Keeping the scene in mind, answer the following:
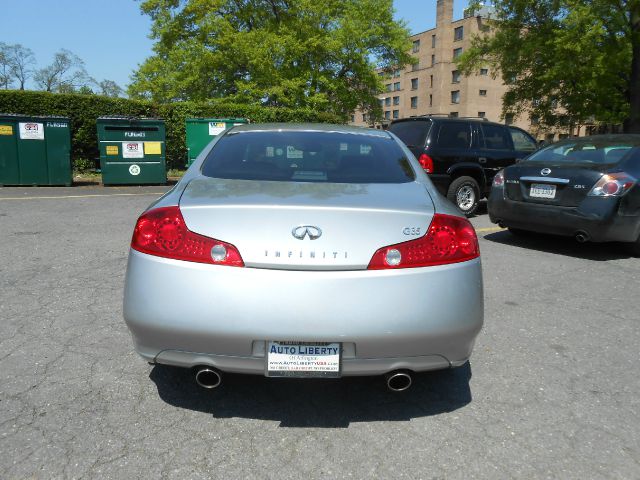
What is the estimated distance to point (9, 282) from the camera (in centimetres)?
445

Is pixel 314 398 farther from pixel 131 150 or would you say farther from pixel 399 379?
pixel 131 150

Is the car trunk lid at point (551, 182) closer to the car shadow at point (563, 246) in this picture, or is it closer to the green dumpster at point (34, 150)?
the car shadow at point (563, 246)

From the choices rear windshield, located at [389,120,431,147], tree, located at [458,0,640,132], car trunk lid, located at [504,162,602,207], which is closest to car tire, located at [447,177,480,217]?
rear windshield, located at [389,120,431,147]

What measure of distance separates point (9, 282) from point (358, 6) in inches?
1197

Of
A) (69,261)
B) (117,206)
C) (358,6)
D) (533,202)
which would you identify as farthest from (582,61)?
(69,261)

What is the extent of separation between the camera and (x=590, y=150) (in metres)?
6.47

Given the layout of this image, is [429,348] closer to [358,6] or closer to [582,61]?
[582,61]

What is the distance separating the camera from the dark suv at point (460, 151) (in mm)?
8391

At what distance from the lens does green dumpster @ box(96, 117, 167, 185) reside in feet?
40.5

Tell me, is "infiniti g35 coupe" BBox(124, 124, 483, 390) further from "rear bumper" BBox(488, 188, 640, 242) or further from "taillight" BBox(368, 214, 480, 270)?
"rear bumper" BBox(488, 188, 640, 242)

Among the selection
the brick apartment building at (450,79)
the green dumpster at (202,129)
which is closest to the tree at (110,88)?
the brick apartment building at (450,79)

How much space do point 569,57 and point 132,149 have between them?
17466 millimetres

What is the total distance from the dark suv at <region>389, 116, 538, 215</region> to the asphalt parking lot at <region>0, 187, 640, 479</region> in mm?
4524

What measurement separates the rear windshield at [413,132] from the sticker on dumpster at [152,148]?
673 cm
